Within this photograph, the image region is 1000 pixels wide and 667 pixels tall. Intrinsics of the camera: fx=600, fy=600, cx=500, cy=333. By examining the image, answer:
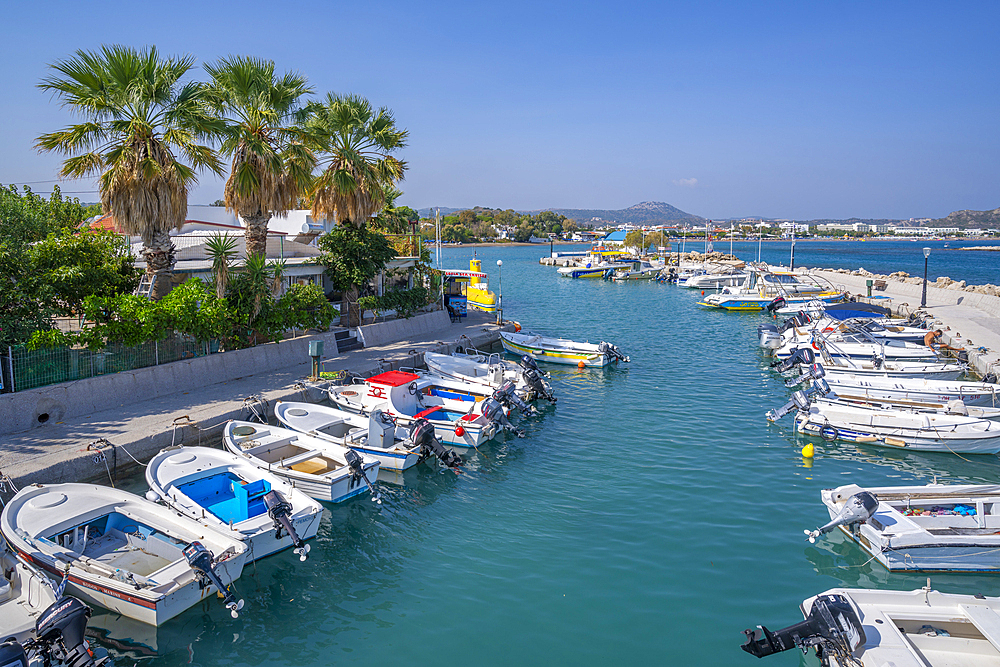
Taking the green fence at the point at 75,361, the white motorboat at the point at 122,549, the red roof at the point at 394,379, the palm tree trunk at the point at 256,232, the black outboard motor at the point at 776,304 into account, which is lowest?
the white motorboat at the point at 122,549

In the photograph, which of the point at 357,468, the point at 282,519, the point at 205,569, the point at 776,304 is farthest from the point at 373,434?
the point at 776,304

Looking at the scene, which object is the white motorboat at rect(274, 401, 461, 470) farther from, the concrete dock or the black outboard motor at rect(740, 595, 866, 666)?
the black outboard motor at rect(740, 595, 866, 666)

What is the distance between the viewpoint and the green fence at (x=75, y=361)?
1597cm

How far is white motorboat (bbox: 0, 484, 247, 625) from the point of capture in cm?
985

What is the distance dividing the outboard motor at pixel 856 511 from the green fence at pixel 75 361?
1945 cm

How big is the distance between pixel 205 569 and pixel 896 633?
1072 centimetres

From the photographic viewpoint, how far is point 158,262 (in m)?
20.7

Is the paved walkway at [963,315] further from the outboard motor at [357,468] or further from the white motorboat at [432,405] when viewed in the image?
the outboard motor at [357,468]

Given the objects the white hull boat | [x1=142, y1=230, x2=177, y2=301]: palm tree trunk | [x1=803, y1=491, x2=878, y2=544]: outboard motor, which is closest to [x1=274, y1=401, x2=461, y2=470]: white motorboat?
[x1=142, y1=230, x2=177, y2=301]: palm tree trunk

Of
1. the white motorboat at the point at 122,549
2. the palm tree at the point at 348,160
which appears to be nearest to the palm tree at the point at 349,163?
the palm tree at the point at 348,160

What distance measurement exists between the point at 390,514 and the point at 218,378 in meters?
10.0

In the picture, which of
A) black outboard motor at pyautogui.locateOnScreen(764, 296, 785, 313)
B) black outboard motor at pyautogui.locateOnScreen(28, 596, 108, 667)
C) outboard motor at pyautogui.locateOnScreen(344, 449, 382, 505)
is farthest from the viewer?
black outboard motor at pyautogui.locateOnScreen(764, 296, 785, 313)

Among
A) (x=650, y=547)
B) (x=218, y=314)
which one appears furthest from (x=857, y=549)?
(x=218, y=314)

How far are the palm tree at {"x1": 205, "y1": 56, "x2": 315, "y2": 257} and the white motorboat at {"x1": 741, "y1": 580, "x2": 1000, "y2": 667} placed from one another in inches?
829
